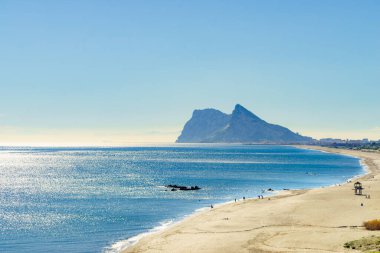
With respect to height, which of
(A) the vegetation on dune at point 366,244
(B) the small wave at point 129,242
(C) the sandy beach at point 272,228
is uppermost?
(A) the vegetation on dune at point 366,244

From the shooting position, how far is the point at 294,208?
230 feet

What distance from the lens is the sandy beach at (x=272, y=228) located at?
45.0 m

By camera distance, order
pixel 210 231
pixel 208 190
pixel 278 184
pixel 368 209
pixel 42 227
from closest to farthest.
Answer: pixel 210 231
pixel 42 227
pixel 368 209
pixel 208 190
pixel 278 184

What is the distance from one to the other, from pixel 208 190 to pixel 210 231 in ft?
179

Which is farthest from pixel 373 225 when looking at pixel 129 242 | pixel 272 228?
pixel 129 242

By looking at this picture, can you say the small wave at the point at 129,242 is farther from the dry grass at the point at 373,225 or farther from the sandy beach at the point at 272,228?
the dry grass at the point at 373,225

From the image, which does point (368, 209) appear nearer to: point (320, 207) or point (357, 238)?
point (320, 207)

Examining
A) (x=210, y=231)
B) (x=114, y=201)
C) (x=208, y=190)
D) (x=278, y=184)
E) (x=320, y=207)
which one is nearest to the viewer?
(x=210, y=231)

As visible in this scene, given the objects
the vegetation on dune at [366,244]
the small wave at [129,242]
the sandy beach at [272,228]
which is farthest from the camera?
the small wave at [129,242]

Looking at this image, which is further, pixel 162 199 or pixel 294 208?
pixel 162 199

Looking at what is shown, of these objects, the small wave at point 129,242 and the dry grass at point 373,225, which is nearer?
the small wave at point 129,242

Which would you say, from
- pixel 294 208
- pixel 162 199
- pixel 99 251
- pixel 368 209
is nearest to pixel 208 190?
pixel 162 199

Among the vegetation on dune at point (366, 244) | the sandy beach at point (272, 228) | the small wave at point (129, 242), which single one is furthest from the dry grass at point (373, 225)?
the small wave at point (129, 242)

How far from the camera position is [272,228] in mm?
54219
